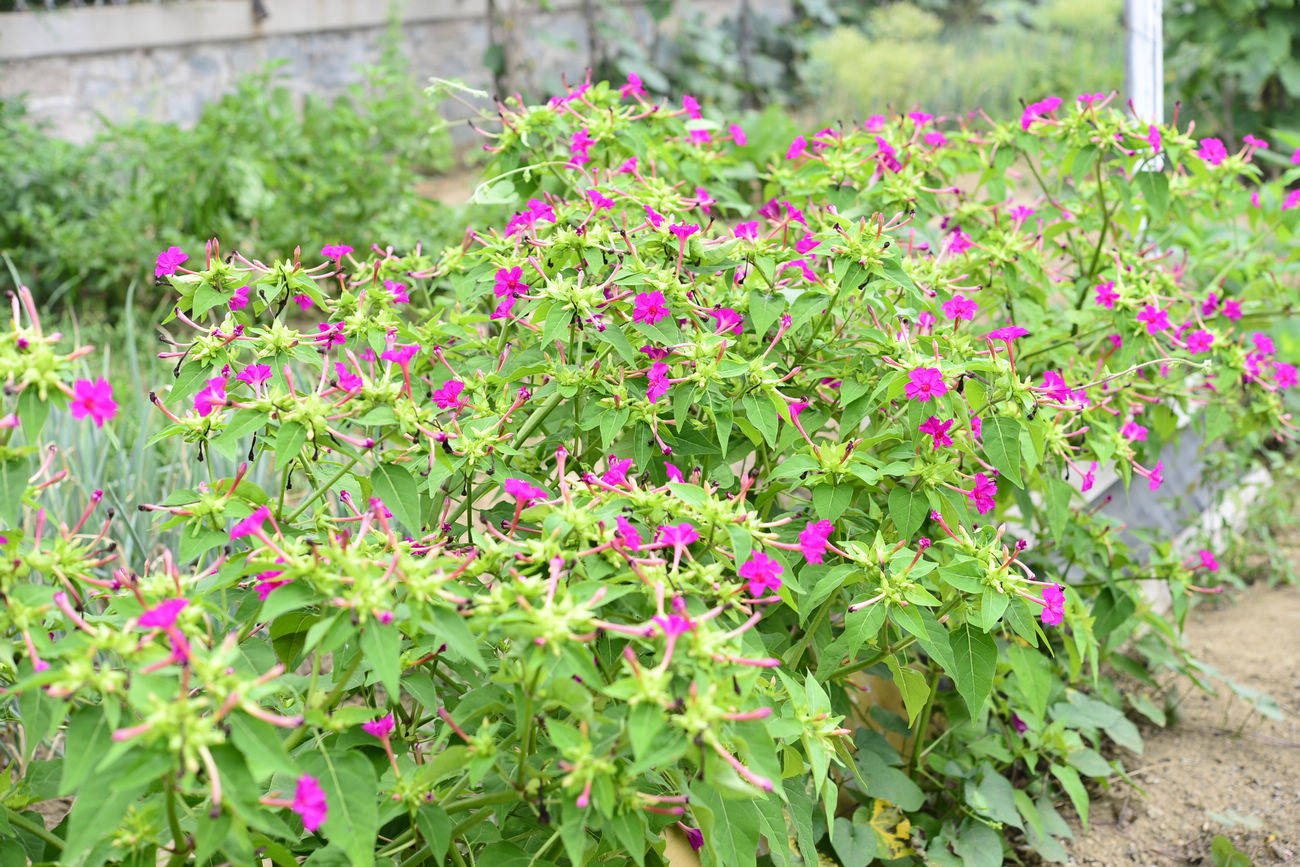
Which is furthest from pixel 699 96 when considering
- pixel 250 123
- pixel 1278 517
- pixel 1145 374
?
pixel 1145 374

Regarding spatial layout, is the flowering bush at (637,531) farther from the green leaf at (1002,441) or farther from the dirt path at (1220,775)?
the dirt path at (1220,775)

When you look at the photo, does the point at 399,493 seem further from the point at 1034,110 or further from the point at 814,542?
the point at 1034,110

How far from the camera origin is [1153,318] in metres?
2.14

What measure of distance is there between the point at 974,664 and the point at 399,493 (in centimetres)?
91

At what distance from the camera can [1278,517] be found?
3.72 meters

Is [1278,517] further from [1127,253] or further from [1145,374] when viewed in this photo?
[1127,253]

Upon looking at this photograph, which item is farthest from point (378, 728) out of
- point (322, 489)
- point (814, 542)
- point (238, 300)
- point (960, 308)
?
point (960, 308)

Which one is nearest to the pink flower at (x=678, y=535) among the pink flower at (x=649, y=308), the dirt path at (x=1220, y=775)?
the pink flower at (x=649, y=308)

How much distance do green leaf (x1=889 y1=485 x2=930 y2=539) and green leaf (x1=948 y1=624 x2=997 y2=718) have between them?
0.17m

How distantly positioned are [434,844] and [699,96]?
7.62 metres

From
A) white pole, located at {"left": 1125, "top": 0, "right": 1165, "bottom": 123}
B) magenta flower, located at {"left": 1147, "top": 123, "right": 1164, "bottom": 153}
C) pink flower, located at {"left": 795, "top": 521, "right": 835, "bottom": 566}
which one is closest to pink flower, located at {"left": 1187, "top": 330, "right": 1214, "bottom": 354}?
magenta flower, located at {"left": 1147, "top": 123, "right": 1164, "bottom": 153}

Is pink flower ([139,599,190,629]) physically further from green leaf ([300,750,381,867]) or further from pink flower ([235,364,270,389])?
pink flower ([235,364,270,389])

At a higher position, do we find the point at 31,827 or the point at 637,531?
the point at 637,531

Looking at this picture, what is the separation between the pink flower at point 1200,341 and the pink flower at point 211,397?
1.93 m
